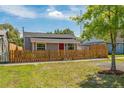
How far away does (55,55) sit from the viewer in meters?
28.2

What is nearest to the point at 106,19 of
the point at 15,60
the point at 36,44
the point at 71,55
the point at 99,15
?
the point at 99,15

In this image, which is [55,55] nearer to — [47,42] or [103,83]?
[47,42]

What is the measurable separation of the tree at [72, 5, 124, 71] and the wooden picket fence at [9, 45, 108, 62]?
10834 millimetres

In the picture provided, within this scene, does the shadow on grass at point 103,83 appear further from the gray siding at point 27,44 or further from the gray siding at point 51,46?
the gray siding at point 27,44

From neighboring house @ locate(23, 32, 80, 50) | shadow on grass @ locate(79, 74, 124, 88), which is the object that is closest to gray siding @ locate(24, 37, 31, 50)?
neighboring house @ locate(23, 32, 80, 50)

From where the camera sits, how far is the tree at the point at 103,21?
14414 mm

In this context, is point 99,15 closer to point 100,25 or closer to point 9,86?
point 100,25

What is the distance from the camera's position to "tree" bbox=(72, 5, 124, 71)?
14414 mm

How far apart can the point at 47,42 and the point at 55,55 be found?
22.3 ft

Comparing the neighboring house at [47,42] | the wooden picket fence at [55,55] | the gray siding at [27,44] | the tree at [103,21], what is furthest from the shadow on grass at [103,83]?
the gray siding at [27,44]

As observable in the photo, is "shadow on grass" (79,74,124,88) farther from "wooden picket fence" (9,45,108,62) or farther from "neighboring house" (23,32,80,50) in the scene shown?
"neighboring house" (23,32,80,50)

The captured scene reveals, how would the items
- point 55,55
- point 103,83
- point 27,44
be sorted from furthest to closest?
point 27,44, point 55,55, point 103,83

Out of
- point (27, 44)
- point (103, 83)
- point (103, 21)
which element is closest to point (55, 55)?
point (27, 44)

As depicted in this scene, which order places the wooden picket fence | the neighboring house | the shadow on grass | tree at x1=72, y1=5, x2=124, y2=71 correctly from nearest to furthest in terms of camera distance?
the shadow on grass, tree at x1=72, y1=5, x2=124, y2=71, the wooden picket fence, the neighboring house
